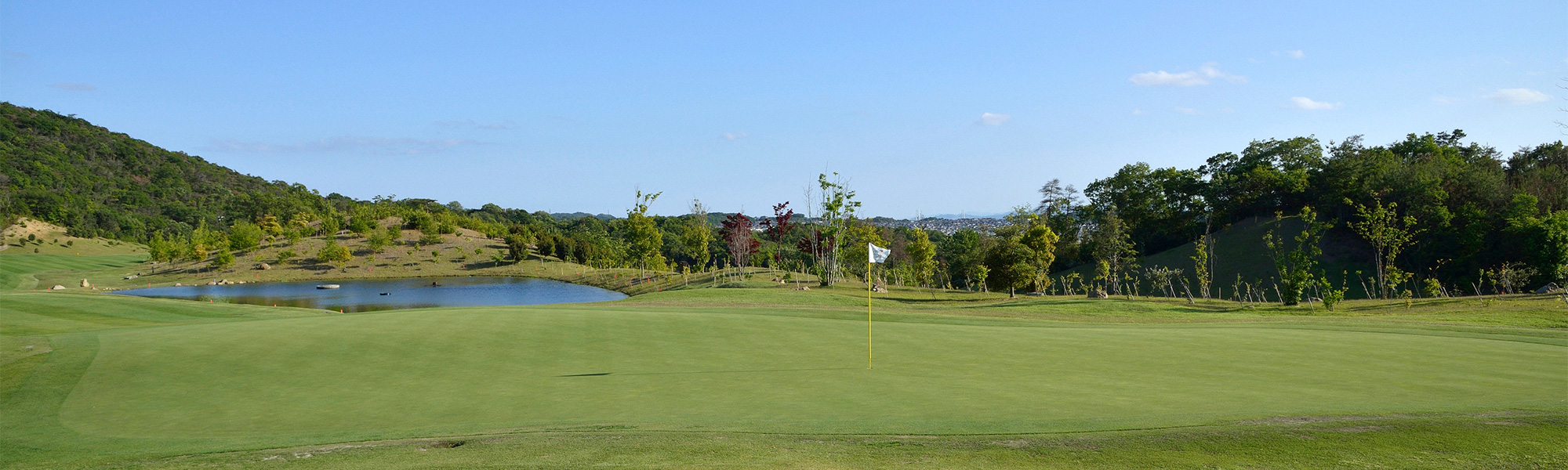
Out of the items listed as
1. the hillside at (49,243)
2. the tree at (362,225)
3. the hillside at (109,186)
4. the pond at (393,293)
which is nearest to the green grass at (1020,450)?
the pond at (393,293)

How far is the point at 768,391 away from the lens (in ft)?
38.3

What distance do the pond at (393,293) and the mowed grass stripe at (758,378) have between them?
2836cm

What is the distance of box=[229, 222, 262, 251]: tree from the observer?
2980 inches

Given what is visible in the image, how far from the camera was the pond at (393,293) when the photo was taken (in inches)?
1960

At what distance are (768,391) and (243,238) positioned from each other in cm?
8456


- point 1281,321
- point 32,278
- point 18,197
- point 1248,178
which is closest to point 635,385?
point 1281,321

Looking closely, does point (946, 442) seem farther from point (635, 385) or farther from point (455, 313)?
point (455, 313)

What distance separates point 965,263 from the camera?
160 ft

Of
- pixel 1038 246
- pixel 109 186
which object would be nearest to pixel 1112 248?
pixel 1038 246

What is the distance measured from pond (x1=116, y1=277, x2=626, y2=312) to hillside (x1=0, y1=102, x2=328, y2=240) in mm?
29957

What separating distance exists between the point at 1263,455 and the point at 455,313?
63.4 ft

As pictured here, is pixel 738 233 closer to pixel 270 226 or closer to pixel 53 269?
pixel 53 269

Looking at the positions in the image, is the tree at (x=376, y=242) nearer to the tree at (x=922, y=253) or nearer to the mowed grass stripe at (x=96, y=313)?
the mowed grass stripe at (x=96, y=313)

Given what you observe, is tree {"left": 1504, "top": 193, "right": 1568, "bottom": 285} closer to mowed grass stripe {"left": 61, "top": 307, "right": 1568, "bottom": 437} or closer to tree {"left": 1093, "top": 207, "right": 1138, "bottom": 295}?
tree {"left": 1093, "top": 207, "right": 1138, "bottom": 295}
